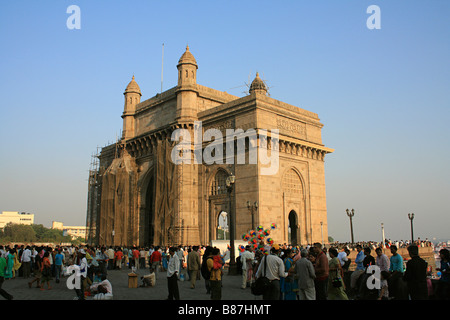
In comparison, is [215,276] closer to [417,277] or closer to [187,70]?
[417,277]

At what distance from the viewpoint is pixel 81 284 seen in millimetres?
10773

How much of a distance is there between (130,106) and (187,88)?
1011 cm

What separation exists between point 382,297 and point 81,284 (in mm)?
7772

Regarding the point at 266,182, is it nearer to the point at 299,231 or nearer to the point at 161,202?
the point at 299,231

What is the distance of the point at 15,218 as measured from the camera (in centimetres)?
13725

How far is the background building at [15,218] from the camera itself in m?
132

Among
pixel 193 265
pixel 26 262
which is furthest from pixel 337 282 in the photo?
pixel 26 262

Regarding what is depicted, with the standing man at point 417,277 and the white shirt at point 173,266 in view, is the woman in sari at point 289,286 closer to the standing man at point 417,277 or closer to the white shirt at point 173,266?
the standing man at point 417,277

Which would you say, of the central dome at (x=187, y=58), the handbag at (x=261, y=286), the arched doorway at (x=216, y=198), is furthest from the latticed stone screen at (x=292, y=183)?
the handbag at (x=261, y=286)

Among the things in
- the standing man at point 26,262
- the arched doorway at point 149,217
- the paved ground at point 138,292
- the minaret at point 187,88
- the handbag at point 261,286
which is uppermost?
the minaret at point 187,88

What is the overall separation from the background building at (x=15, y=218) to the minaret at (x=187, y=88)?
12317 cm

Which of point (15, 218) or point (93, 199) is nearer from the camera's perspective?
point (93, 199)

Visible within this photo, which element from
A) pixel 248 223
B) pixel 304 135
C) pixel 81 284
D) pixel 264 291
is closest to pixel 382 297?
pixel 264 291

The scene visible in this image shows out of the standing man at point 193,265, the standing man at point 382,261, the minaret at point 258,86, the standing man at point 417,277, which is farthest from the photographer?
the minaret at point 258,86
